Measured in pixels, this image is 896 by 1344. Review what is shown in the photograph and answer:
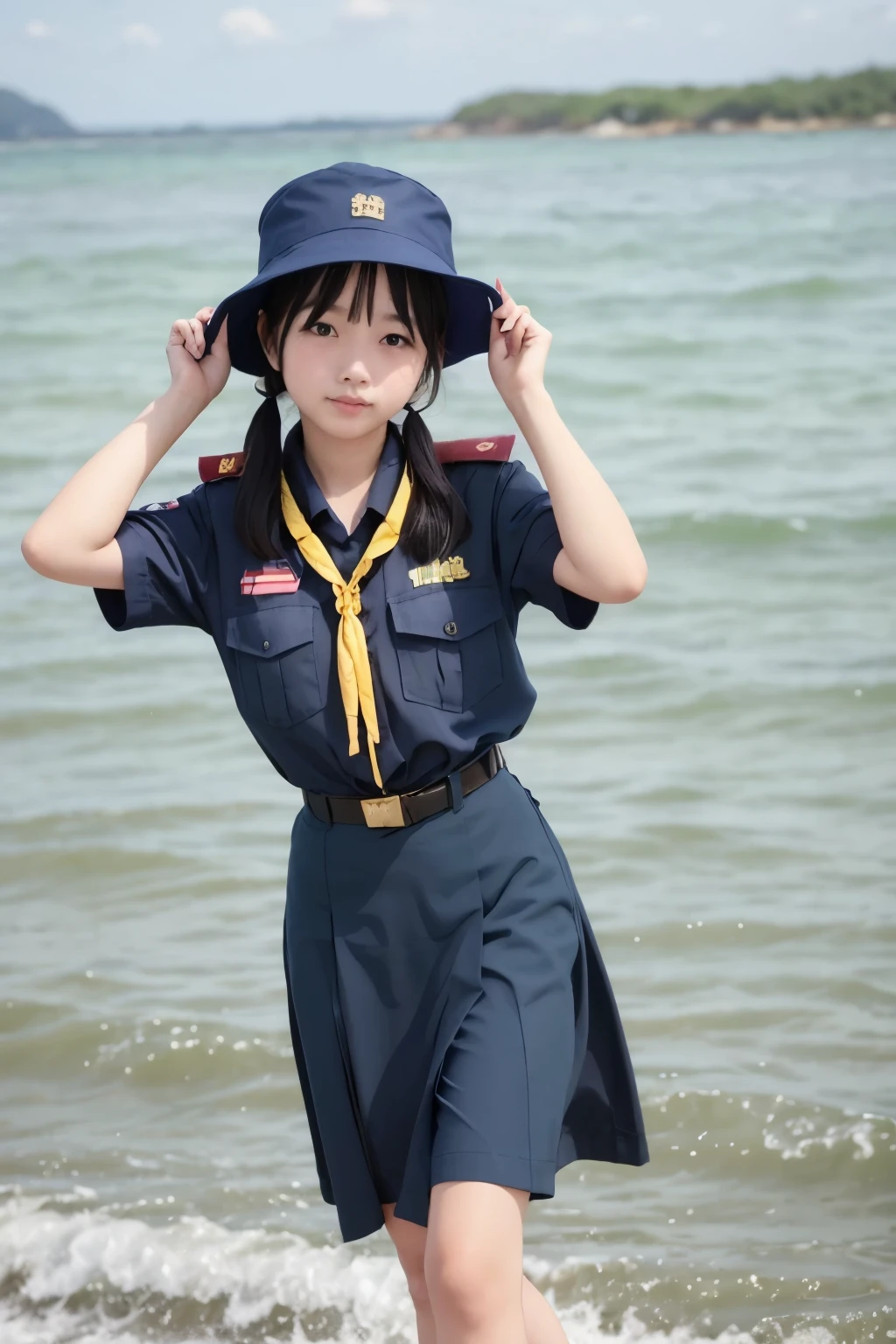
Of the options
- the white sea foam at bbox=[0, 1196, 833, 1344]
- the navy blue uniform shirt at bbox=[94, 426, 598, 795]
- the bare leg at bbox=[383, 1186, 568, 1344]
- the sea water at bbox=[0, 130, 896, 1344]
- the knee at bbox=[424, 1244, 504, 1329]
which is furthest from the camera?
the sea water at bbox=[0, 130, 896, 1344]

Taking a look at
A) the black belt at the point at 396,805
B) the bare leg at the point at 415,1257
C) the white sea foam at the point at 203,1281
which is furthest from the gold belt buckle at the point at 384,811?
the white sea foam at the point at 203,1281

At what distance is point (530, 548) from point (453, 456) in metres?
0.21

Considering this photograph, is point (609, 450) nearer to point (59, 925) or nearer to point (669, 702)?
point (669, 702)

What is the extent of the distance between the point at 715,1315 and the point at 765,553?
653cm

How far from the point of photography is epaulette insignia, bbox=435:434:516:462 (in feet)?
8.69

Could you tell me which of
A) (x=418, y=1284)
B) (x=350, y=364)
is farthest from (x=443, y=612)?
(x=418, y=1284)

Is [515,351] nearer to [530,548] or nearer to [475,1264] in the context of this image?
[530,548]

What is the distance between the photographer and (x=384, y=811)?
255 centimetres

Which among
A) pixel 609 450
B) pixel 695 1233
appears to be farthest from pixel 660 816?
pixel 609 450

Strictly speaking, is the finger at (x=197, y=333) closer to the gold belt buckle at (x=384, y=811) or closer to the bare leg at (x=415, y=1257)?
the gold belt buckle at (x=384, y=811)

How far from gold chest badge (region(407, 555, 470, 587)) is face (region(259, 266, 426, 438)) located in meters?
0.21

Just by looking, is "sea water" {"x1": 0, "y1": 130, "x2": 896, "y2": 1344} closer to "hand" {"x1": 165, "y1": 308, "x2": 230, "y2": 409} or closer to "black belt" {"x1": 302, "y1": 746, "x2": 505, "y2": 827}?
"black belt" {"x1": 302, "y1": 746, "x2": 505, "y2": 827}

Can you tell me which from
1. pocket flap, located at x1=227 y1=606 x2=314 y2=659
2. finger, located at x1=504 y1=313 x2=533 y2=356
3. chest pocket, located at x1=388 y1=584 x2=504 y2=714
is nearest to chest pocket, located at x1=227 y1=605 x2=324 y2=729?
pocket flap, located at x1=227 y1=606 x2=314 y2=659

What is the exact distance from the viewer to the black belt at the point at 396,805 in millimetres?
2549
